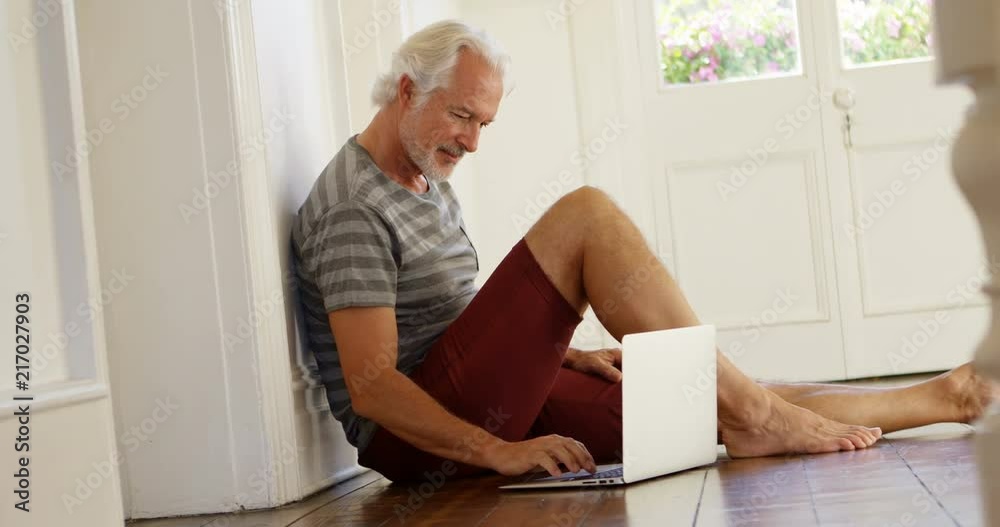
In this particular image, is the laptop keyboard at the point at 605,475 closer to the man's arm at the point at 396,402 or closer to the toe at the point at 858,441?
the man's arm at the point at 396,402

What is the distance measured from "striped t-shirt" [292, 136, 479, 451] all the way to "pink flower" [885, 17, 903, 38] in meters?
2.24

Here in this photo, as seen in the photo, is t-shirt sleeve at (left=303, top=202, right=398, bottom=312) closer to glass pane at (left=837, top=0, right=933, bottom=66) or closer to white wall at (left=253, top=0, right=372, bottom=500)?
white wall at (left=253, top=0, right=372, bottom=500)

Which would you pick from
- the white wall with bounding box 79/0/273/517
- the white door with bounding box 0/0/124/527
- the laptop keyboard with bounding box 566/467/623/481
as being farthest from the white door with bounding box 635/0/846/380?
the white door with bounding box 0/0/124/527

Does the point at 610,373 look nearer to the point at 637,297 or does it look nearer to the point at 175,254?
the point at 637,297

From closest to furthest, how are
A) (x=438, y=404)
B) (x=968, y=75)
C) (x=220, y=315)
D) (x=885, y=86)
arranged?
(x=968, y=75) → (x=438, y=404) → (x=220, y=315) → (x=885, y=86)

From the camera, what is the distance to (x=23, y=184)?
139 cm

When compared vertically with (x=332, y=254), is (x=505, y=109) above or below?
above

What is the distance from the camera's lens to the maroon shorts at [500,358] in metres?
1.97

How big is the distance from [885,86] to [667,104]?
69cm

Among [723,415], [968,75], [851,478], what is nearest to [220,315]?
[723,415]

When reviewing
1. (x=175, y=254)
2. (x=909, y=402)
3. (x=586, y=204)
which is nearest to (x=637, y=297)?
(x=586, y=204)

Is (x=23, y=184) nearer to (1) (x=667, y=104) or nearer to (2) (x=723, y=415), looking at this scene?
(2) (x=723, y=415)

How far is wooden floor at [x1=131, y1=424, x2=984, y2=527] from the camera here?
1.40 m

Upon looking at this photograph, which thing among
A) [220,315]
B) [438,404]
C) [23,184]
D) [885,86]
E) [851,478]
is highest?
[885,86]
